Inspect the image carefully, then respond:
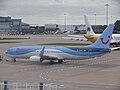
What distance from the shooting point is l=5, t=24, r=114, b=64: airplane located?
130ft

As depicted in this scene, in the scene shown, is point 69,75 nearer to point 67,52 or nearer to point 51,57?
point 67,52

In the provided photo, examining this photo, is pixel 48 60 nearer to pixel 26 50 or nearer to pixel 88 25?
pixel 26 50

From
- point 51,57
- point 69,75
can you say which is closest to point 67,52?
point 51,57

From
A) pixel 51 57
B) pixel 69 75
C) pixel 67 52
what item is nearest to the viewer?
pixel 69 75

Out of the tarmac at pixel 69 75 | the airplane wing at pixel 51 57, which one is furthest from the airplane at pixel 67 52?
the tarmac at pixel 69 75

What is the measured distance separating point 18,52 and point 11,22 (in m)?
129

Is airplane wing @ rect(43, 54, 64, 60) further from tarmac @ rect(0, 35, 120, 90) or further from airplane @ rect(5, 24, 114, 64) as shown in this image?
tarmac @ rect(0, 35, 120, 90)

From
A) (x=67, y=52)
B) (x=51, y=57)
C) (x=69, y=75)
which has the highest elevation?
(x=67, y=52)

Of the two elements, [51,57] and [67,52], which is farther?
[51,57]

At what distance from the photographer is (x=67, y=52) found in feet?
132

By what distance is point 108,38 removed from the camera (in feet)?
134

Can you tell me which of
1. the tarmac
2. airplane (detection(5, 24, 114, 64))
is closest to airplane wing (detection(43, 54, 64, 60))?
airplane (detection(5, 24, 114, 64))

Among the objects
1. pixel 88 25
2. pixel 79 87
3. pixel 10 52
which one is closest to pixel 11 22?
pixel 88 25

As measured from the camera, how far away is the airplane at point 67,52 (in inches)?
1560
